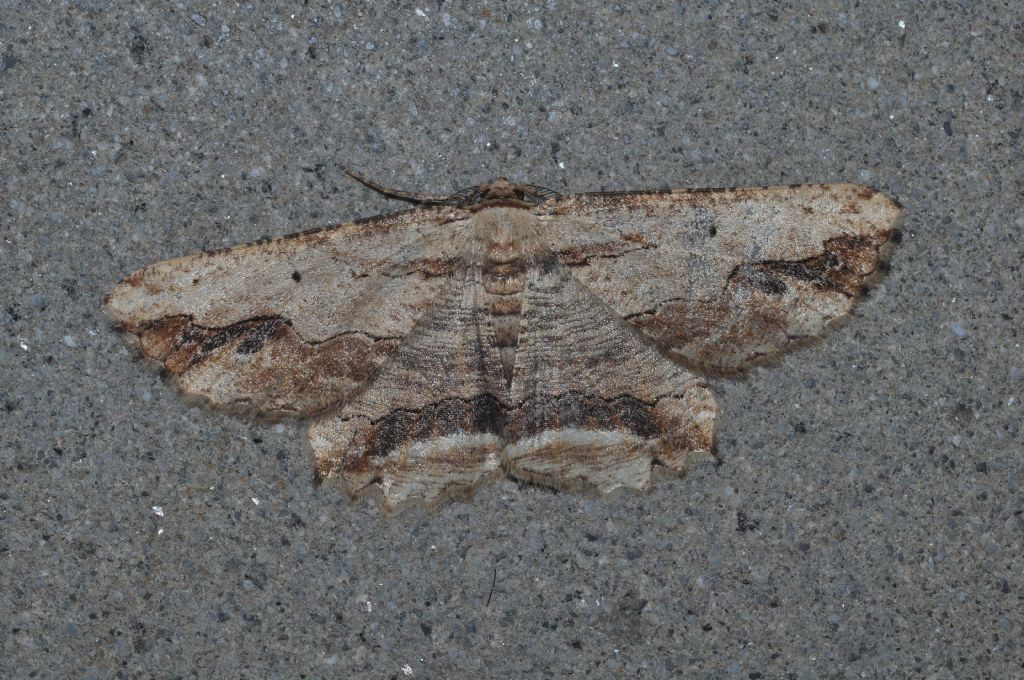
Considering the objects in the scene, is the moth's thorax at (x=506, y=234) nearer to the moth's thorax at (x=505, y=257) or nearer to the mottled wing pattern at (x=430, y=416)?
the moth's thorax at (x=505, y=257)

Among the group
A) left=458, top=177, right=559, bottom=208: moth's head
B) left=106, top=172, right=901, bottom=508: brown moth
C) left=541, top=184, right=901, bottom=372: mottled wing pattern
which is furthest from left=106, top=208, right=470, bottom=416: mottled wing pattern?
left=541, top=184, right=901, bottom=372: mottled wing pattern

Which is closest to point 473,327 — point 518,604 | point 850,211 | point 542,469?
point 542,469

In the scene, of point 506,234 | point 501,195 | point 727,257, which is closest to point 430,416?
point 506,234

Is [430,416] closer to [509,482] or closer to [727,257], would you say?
[509,482]

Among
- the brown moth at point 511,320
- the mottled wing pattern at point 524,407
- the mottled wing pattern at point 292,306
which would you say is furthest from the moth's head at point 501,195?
the mottled wing pattern at point 524,407

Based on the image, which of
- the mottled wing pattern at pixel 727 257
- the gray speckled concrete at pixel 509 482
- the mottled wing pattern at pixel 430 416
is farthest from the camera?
the gray speckled concrete at pixel 509 482

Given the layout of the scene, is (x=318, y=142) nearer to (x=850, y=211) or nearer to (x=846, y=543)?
(x=850, y=211)
